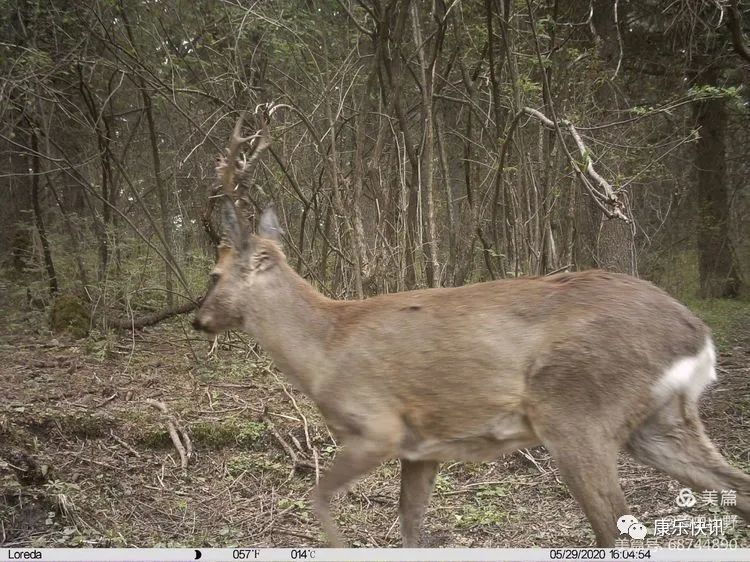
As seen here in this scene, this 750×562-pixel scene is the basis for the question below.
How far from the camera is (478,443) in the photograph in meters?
4.18

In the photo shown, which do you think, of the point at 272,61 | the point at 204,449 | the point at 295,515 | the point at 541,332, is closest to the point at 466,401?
the point at 541,332

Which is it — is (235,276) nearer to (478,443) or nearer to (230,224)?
(230,224)

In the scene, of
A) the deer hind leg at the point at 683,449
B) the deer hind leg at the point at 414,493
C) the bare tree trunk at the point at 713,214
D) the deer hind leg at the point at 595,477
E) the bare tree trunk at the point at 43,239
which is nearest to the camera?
the deer hind leg at the point at 595,477

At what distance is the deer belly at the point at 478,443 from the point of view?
407cm

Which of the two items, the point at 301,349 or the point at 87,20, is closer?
the point at 301,349

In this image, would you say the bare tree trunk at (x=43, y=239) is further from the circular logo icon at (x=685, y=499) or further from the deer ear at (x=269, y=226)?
the circular logo icon at (x=685, y=499)

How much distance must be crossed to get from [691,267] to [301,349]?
16467mm

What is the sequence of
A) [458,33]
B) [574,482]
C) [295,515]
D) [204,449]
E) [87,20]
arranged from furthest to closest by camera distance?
[87,20], [458,33], [204,449], [295,515], [574,482]

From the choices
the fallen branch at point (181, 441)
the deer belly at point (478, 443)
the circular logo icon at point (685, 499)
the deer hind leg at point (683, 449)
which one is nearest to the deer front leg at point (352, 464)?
the deer belly at point (478, 443)

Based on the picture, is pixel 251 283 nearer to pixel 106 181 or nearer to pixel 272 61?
pixel 272 61

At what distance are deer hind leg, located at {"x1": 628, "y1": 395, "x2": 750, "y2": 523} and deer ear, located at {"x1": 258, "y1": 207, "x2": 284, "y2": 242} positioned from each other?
101 inches

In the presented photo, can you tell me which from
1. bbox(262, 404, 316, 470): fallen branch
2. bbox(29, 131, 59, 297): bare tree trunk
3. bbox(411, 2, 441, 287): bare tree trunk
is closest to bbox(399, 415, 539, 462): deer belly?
bbox(262, 404, 316, 470): fallen branch

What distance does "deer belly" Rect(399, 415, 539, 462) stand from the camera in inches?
160

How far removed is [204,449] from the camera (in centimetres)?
681
